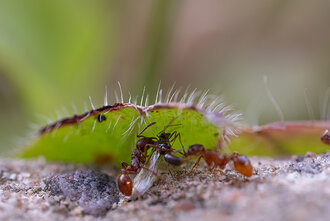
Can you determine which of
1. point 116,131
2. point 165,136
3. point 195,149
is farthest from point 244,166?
point 116,131

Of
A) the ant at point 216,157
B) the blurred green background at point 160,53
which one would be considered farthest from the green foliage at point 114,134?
the blurred green background at point 160,53

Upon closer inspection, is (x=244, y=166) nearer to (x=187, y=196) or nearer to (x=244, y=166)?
(x=244, y=166)

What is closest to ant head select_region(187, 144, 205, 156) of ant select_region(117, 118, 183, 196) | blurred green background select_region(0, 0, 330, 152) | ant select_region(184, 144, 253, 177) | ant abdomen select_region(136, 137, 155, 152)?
ant select_region(184, 144, 253, 177)

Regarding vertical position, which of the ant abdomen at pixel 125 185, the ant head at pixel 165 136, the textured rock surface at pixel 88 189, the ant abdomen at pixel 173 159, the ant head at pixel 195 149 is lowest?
the textured rock surface at pixel 88 189

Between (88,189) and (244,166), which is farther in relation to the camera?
(88,189)

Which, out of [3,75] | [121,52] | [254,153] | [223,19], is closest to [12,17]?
[3,75]

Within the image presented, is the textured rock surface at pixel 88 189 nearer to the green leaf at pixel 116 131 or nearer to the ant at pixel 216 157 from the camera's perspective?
the green leaf at pixel 116 131
